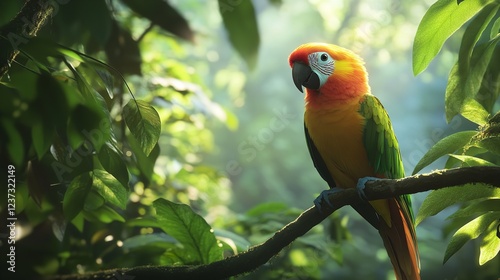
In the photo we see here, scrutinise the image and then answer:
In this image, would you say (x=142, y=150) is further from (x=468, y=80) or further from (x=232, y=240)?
(x=468, y=80)

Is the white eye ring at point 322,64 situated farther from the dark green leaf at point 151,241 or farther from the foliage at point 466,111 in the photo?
the dark green leaf at point 151,241

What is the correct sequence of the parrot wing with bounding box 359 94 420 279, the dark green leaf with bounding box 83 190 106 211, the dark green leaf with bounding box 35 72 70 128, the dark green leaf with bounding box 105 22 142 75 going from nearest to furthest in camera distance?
the dark green leaf with bounding box 35 72 70 128 < the dark green leaf with bounding box 83 190 106 211 < the parrot wing with bounding box 359 94 420 279 < the dark green leaf with bounding box 105 22 142 75

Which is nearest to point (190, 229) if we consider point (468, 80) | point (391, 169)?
point (391, 169)

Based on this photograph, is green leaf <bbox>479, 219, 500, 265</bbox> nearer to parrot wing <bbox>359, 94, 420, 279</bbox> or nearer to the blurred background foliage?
parrot wing <bbox>359, 94, 420, 279</bbox>

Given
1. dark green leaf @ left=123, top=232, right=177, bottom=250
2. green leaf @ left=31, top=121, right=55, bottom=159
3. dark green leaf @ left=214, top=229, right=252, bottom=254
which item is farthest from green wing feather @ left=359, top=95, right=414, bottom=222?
green leaf @ left=31, top=121, right=55, bottom=159

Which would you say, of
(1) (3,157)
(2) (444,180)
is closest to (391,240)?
(2) (444,180)

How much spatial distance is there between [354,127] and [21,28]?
51cm

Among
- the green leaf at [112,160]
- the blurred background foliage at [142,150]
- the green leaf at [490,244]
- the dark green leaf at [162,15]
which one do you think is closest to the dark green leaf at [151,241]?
the blurred background foliage at [142,150]

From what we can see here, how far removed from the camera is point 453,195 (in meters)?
0.58

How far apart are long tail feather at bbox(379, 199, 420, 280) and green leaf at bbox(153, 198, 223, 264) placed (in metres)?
0.28

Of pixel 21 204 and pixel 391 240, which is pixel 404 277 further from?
pixel 21 204

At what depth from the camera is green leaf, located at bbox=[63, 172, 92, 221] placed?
621mm

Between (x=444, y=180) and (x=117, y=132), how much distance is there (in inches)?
25.9

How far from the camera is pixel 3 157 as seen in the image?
58cm
